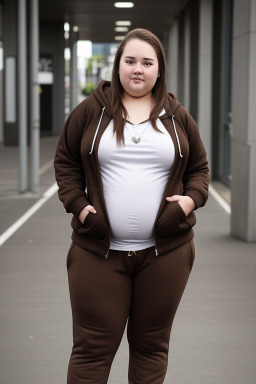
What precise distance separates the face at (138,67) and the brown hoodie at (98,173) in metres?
0.12

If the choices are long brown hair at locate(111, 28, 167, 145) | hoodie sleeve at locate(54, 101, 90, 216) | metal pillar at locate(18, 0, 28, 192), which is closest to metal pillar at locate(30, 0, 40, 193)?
metal pillar at locate(18, 0, 28, 192)

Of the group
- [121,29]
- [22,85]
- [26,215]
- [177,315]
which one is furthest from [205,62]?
[121,29]

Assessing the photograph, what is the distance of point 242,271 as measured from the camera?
693 cm

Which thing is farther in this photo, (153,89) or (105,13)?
(105,13)

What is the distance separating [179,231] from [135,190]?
24 centimetres

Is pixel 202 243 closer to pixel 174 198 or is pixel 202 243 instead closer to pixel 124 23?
pixel 174 198

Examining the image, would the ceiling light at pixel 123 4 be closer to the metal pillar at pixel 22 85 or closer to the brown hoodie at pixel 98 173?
the metal pillar at pixel 22 85

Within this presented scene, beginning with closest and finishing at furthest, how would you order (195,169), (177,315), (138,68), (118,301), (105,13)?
(138,68) → (118,301) → (195,169) → (177,315) → (105,13)

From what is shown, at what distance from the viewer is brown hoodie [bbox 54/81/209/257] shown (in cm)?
299

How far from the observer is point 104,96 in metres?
3.05

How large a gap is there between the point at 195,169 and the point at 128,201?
0.36 m

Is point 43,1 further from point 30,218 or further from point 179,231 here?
point 179,231

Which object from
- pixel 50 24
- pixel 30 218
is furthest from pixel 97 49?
pixel 30 218

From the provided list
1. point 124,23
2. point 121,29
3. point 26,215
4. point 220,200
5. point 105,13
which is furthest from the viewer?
point 121,29
